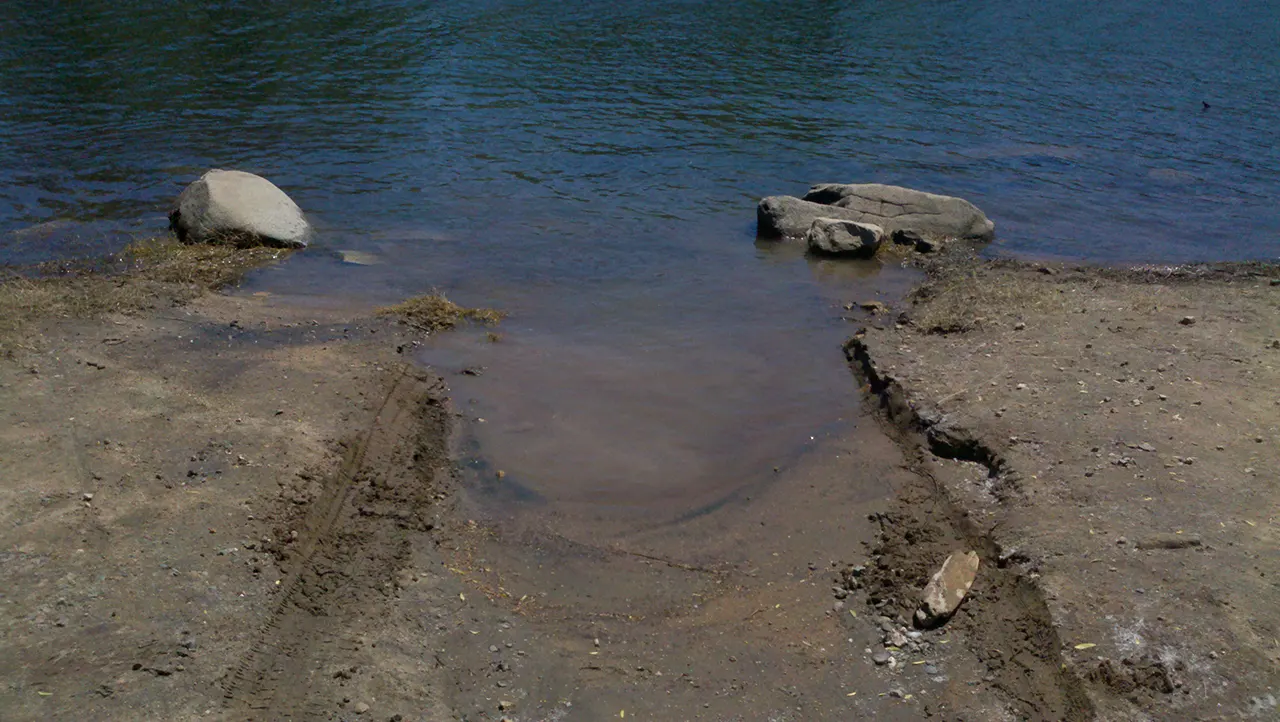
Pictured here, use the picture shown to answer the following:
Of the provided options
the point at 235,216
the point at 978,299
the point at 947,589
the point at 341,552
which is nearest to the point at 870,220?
the point at 978,299

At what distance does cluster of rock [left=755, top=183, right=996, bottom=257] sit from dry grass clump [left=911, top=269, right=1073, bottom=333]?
1.67 meters

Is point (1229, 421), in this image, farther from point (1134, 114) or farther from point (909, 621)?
point (1134, 114)

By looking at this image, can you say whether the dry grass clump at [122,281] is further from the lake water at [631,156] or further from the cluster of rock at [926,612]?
the cluster of rock at [926,612]

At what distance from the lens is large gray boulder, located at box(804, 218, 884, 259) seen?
53.7 ft

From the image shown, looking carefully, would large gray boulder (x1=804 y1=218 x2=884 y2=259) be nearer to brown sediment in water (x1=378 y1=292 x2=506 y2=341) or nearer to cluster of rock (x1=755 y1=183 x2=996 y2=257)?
cluster of rock (x1=755 y1=183 x2=996 y2=257)

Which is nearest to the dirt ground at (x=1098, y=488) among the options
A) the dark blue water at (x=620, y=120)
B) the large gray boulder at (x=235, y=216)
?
the dark blue water at (x=620, y=120)

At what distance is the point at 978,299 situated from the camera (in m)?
13.5

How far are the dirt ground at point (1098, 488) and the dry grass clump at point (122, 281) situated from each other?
8.74 meters

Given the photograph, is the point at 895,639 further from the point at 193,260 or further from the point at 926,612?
the point at 193,260

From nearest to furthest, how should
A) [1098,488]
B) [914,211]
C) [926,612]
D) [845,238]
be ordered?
[926,612] → [1098,488] → [845,238] → [914,211]

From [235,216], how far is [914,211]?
1108 centimetres

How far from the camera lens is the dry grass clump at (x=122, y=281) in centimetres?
1170

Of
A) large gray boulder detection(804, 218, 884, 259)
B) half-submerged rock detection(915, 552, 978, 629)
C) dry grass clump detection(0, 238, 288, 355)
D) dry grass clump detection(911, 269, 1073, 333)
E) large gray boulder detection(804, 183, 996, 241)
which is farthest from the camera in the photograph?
large gray boulder detection(804, 183, 996, 241)

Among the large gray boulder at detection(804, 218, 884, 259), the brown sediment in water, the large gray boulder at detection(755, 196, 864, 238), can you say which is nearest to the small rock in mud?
the brown sediment in water
